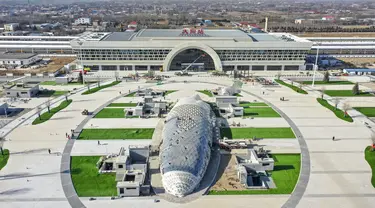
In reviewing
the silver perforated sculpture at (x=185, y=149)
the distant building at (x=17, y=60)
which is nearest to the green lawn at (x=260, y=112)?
the silver perforated sculpture at (x=185, y=149)

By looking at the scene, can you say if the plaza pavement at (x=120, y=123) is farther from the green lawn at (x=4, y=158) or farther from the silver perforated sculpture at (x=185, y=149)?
the green lawn at (x=4, y=158)

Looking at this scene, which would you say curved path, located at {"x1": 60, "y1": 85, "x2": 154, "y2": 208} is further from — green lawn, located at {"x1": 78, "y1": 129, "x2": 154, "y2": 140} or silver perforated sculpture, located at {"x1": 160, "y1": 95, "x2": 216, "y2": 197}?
silver perforated sculpture, located at {"x1": 160, "y1": 95, "x2": 216, "y2": 197}

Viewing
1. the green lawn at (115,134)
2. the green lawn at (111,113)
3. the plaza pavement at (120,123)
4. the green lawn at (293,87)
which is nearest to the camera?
the green lawn at (115,134)

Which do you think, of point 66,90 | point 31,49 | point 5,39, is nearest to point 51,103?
point 66,90

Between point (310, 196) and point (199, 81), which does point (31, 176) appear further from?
point (199, 81)

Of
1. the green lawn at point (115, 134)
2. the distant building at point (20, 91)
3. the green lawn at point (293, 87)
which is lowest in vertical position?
the green lawn at point (115, 134)

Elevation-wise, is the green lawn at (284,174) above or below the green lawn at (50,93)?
below

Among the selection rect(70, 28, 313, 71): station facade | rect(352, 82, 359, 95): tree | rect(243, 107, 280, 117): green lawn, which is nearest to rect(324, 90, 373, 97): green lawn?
rect(352, 82, 359, 95): tree
